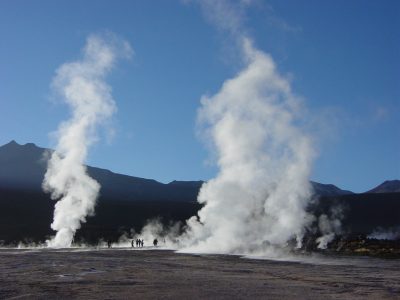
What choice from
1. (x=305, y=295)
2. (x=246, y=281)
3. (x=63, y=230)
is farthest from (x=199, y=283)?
(x=63, y=230)

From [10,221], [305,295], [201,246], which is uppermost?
[10,221]

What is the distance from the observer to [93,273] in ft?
95.7

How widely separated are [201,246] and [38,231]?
54.3 meters

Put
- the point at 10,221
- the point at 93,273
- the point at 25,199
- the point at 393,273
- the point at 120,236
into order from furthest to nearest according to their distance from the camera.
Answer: the point at 25,199 < the point at 10,221 < the point at 120,236 < the point at 393,273 < the point at 93,273

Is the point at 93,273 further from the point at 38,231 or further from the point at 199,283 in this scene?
the point at 38,231

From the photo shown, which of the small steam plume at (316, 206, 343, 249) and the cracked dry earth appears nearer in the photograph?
the cracked dry earth

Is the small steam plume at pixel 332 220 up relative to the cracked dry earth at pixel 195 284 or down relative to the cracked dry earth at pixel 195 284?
up

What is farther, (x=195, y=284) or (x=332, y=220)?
(x=332, y=220)

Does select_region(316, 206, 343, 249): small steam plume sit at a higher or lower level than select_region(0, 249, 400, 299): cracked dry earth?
higher

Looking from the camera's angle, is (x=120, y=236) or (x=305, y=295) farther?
(x=120, y=236)

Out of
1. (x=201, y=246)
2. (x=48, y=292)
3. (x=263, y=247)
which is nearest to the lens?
(x=48, y=292)

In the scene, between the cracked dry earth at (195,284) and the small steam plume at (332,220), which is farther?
the small steam plume at (332,220)

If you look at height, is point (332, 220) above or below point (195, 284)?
above

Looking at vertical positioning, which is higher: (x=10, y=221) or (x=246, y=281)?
(x=10, y=221)
